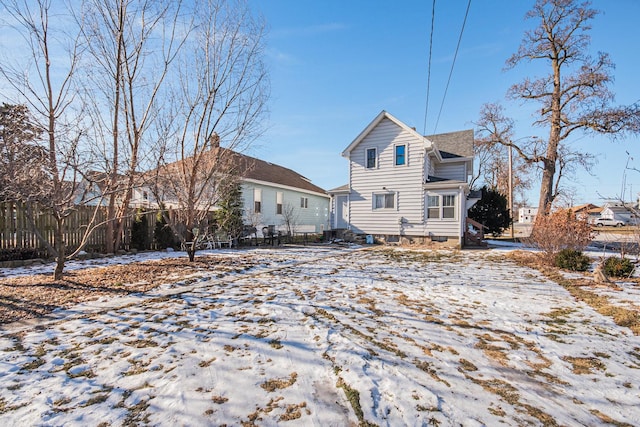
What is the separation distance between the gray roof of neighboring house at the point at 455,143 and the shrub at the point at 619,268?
9850 mm

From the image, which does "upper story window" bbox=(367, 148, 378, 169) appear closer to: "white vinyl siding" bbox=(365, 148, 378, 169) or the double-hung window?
"white vinyl siding" bbox=(365, 148, 378, 169)

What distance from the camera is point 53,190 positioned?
5.64 m

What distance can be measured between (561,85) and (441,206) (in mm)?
9412

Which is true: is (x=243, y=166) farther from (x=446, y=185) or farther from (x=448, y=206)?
(x=448, y=206)

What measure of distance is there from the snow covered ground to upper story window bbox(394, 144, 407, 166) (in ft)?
34.8

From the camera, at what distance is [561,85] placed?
1541 cm

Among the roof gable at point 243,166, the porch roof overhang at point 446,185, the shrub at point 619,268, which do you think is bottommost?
the shrub at point 619,268

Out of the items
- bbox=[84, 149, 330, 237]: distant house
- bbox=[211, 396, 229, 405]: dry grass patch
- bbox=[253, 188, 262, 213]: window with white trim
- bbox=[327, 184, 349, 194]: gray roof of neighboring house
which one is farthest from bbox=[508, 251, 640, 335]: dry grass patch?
bbox=[253, 188, 262, 213]: window with white trim

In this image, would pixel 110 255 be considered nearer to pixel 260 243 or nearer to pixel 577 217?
pixel 260 243

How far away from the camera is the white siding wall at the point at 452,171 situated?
16.2m

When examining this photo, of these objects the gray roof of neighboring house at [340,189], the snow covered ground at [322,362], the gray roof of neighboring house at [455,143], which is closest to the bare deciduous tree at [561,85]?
the gray roof of neighboring house at [455,143]

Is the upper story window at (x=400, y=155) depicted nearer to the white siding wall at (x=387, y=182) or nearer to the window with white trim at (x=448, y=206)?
the white siding wall at (x=387, y=182)

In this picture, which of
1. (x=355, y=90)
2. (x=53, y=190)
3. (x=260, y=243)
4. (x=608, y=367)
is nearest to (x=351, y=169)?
(x=355, y=90)

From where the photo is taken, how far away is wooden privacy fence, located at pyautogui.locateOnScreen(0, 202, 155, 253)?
7.86m
